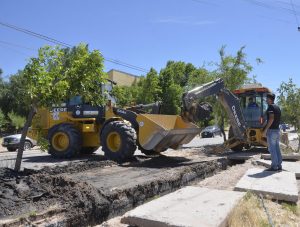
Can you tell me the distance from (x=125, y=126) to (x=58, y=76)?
366 centimetres

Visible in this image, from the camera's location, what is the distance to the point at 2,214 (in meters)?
5.20

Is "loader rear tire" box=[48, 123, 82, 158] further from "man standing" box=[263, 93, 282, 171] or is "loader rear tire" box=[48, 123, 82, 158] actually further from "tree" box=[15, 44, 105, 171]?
"man standing" box=[263, 93, 282, 171]

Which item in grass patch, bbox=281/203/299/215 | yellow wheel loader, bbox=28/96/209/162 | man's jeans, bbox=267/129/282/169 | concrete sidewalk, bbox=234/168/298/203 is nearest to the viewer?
grass patch, bbox=281/203/299/215

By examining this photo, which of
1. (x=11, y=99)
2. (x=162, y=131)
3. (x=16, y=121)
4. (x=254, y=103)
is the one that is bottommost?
(x=162, y=131)

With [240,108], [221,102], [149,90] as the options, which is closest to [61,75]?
[221,102]

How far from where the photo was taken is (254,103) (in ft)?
52.7

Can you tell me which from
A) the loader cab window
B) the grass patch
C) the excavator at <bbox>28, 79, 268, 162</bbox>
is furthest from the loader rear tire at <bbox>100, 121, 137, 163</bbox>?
the grass patch

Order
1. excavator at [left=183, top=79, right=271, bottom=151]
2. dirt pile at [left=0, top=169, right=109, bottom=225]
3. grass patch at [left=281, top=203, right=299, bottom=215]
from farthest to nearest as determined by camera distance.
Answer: excavator at [left=183, top=79, right=271, bottom=151], grass patch at [left=281, top=203, right=299, bottom=215], dirt pile at [left=0, top=169, right=109, bottom=225]

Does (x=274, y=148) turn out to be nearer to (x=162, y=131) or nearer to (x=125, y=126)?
(x=162, y=131)

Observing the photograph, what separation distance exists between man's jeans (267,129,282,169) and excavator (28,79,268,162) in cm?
289

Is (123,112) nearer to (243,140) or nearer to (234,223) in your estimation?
(243,140)

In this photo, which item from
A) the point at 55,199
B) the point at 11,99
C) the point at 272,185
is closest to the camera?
the point at 55,199

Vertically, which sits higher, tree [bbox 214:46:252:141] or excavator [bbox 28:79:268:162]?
tree [bbox 214:46:252:141]

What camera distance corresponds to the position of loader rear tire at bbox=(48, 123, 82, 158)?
12.9m
